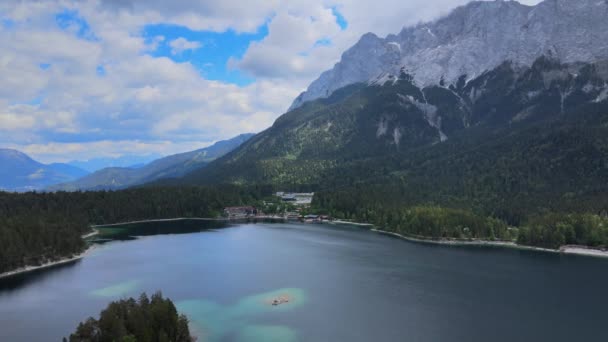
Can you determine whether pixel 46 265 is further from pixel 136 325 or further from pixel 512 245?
pixel 512 245

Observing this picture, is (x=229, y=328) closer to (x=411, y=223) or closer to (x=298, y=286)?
(x=298, y=286)

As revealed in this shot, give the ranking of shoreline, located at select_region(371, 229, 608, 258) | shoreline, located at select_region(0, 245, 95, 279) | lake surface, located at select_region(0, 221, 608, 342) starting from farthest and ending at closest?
shoreline, located at select_region(371, 229, 608, 258) < shoreline, located at select_region(0, 245, 95, 279) < lake surface, located at select_region(0, 221, 608, 342)

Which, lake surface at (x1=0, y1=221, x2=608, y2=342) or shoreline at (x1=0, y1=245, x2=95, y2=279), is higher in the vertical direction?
shoreline at (x1=0, y1=245, x2=95, y2=279)

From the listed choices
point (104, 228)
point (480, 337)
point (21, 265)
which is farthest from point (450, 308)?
point (104, 228)

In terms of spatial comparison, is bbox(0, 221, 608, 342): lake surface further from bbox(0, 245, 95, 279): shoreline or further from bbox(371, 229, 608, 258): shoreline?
bbox(371, 229, 608, 258): shoreline

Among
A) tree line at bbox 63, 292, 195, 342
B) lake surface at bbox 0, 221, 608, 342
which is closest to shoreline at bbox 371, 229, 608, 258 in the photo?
lake surface at bbox 0, 221, 608, 342

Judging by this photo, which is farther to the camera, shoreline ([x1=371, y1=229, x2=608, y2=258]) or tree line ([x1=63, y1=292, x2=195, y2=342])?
shoreline ([x1=371, y1=229, x2=608, y2=258])

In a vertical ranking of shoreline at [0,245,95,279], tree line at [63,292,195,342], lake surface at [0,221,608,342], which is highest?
Answer: shoreline at [0,245,95,279]

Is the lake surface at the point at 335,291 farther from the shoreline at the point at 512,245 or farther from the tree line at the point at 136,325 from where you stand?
the tree line at the point at 136,325

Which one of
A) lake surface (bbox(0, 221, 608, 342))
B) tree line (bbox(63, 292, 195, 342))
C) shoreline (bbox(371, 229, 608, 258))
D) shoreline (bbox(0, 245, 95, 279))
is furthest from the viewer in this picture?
shoreline (bbox(371, 229, 608, 258))

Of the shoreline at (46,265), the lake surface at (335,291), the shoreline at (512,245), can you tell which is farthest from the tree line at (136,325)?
the shoreline at (512,245)
